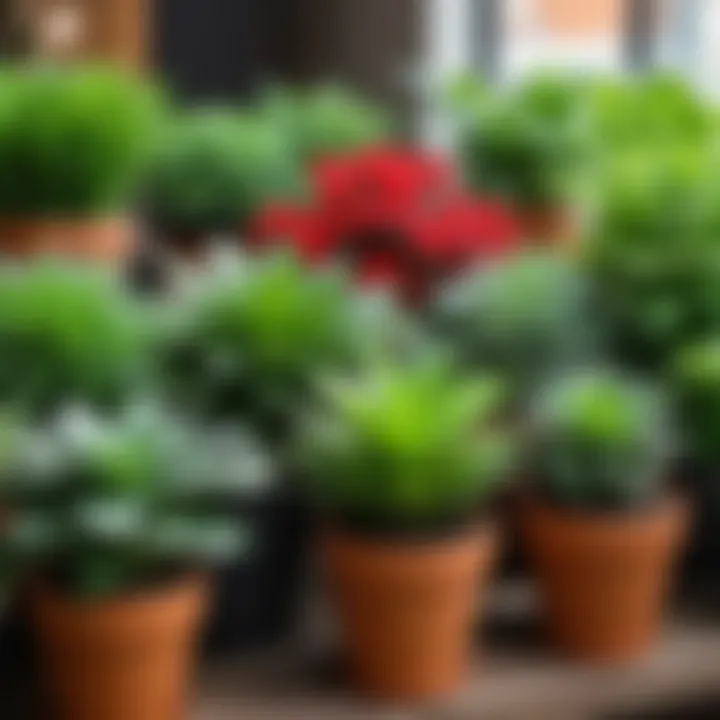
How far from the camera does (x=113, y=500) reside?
31.8 inches

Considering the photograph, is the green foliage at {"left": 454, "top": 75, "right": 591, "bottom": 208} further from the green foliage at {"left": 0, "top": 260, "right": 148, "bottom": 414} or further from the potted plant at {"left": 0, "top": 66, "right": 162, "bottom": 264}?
the green foliage at {"left": 0, "top": 260, "right": 148, "bottom": 414}

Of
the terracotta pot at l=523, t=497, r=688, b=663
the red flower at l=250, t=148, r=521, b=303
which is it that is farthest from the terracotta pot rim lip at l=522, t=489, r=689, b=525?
the red flower at l=250, t=148, r=521, b=303

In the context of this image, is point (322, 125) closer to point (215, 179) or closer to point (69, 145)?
point (215, 179)

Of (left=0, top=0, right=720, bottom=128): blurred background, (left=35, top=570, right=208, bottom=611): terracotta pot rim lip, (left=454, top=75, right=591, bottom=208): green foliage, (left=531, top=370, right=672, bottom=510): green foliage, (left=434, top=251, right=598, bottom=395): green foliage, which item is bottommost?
(left=35, top=570, right=208, bottom=611): terracotta pot rim lip

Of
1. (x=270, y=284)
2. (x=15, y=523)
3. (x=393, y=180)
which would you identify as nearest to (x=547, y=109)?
(x=393, y=180)

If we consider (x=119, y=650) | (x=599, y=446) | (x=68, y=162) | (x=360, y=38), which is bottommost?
(x=119, y=650)

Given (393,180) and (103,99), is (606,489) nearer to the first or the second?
(393,180)

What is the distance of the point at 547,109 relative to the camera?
129 cm

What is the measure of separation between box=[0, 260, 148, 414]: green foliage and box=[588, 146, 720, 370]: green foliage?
0.31 metres

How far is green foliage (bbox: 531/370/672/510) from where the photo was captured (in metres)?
0.92

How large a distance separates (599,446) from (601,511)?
5cm

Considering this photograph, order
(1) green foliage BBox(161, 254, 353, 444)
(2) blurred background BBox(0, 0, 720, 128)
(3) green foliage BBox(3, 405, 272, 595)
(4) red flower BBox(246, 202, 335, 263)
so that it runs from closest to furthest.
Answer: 1. (3) green foliage BBox(3, 405, 272, 595)
2. (1) green foliage BBox(161, 254, 353, 444)
3. (4) red flower BBox(246, 202, 335, 263)
4. (2) blurred background BBox(0, 0, 720, 128)

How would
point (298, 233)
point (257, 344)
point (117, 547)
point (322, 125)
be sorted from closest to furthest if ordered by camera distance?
point (117, 547)
point (257, 344)
point (298, 233)
point (322, 125)

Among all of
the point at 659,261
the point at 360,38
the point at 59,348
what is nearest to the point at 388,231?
the point at 659,261
